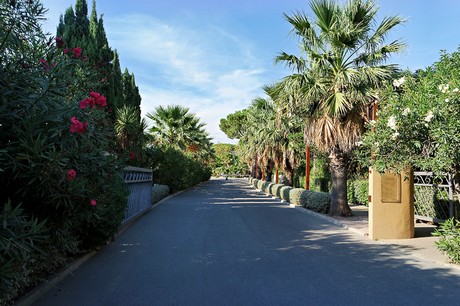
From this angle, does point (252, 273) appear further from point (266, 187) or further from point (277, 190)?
point (266, 187)

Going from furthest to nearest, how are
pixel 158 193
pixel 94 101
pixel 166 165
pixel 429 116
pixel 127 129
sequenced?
pixel 166 165 → pixel 158 193 → pixel 127 129 → pixel 429 116 → pixel 94 101

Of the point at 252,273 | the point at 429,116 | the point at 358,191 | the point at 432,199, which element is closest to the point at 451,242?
the point at 429,116

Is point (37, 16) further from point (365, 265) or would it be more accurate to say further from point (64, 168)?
point (365, 265)

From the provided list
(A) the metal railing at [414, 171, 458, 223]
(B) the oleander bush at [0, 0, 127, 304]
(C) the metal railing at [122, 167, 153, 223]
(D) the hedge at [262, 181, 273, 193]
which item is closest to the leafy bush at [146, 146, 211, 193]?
(D) the hedge at [262, 181, 273, 193]

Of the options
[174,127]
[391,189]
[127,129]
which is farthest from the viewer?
[174,127]

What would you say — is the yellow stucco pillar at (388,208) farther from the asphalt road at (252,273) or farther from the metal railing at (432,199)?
the metal railing at (432,199)

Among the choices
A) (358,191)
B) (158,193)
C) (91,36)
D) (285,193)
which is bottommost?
(158,193)

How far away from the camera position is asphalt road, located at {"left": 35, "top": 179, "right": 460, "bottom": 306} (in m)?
5.38

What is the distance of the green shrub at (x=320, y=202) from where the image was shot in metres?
17.0

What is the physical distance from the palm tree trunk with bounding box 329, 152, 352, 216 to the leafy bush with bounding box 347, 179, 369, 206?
17.7ft

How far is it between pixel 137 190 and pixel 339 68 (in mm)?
8613

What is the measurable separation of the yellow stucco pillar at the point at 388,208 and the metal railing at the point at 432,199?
2.18 metres

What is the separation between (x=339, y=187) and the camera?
15781 mm

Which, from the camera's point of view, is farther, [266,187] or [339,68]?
[266,187]
